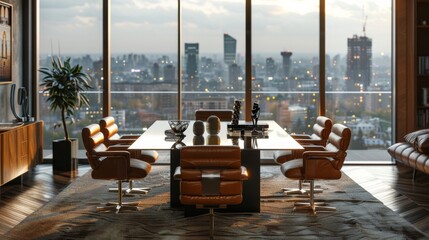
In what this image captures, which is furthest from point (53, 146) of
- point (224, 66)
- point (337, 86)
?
point (337, 86)

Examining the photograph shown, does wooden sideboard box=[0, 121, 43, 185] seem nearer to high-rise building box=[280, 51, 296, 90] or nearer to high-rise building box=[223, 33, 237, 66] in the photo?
high-rise building box=[223, 33, 237, 66]

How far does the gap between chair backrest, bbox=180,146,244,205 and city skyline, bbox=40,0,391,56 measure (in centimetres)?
474

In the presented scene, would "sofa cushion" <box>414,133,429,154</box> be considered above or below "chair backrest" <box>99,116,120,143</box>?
below

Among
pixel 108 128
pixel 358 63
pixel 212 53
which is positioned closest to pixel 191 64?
pixel 212 53

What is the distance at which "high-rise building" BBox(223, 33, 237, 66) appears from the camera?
10055 millimetres

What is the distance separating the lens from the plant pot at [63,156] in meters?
9.21

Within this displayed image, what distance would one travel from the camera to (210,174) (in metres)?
5.41

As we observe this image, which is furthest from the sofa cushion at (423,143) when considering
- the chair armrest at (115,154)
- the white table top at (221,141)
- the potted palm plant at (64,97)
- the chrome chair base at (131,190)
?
the potted palm plant at (64,97)

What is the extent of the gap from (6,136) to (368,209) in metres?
3.69

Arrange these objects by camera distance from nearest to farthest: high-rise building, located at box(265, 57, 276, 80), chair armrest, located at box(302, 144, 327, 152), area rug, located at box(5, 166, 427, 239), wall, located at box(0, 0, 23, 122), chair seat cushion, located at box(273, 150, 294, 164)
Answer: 1. area rug, located at box(5, 166, 427, 239)
2. chair armrest, located at box(302, 144, 327, 152)
3. chair seat cushion, located at box(273, 150, 294, 164)
4. wall, located at box(0, 0, 23, 122)
5. high-rise building, located at box(265, 57, 276, 80)

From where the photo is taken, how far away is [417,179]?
870cm

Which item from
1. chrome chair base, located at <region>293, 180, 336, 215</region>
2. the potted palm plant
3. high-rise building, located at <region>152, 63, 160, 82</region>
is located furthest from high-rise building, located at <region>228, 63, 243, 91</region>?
chrome chair base, located at <region>293, 180, 336, 215</region>

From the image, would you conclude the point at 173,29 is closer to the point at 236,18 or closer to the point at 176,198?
the point at 236,18

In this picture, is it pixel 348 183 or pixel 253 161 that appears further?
pixel 348 183
